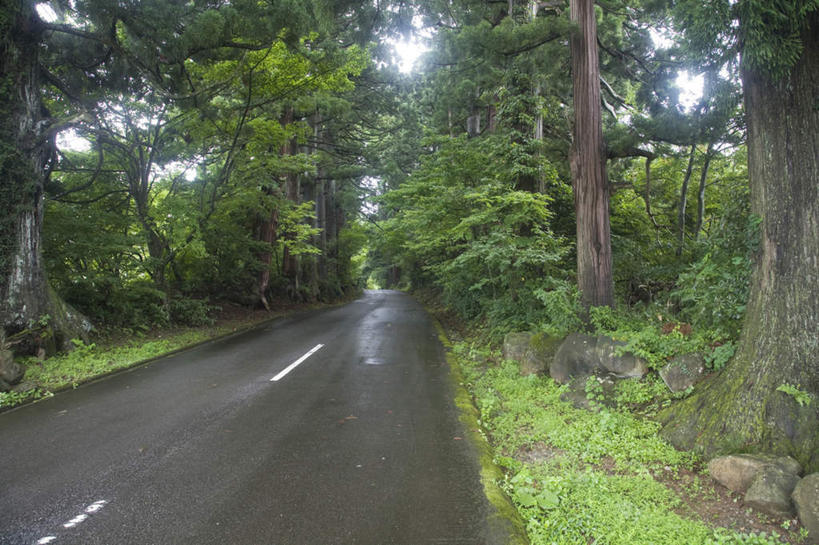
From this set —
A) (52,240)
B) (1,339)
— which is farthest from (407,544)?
(52,240)

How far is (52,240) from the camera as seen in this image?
866 cm

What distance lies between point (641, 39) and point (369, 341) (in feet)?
32.1

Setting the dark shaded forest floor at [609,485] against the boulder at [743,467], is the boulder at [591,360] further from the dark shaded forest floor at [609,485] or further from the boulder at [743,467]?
the boulder at [743,467]

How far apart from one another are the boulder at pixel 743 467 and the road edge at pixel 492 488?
5.36ft

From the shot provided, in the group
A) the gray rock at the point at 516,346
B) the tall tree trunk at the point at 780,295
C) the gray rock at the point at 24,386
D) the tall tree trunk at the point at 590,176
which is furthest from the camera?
the gray rock at the point at 516,346

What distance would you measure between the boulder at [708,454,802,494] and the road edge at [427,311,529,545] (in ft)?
5.36

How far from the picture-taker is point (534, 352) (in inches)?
254

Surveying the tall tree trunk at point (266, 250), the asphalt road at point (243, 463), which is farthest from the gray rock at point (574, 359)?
the tall tree trunk at point (266, 250)

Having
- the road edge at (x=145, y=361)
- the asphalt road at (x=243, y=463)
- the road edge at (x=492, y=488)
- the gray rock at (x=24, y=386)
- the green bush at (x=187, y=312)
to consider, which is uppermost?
the green bush at (x=187, y=312)

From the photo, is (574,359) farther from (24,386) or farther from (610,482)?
(24,386)

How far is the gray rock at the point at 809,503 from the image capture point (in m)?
2.53

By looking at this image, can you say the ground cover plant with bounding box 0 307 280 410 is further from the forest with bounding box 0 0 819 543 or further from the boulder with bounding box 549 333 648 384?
the boulder with bounding box 549 333 648 384

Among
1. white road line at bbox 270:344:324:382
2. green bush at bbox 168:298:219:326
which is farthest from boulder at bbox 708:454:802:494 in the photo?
green bush at bbox 168:298:219:326

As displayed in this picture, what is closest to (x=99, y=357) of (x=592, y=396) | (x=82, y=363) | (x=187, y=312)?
(x=82, y=363)
